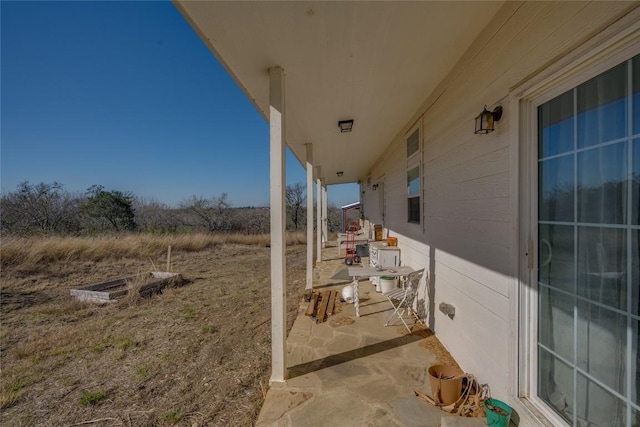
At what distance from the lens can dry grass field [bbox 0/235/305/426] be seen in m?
2.20

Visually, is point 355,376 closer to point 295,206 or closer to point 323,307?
point 323,307

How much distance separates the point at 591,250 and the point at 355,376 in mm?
1984

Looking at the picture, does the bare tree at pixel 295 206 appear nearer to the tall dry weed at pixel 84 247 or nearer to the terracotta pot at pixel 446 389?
the tall dry weed at pixel 84 247

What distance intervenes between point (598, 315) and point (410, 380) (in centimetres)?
158

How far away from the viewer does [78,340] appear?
363 cm

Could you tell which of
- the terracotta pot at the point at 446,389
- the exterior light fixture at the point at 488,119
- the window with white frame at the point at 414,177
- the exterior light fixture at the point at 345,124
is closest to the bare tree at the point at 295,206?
the window with white frame at the point at 414,177

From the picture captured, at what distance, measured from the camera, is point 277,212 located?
7.68 ft

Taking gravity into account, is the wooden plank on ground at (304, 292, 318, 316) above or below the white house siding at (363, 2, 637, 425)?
below

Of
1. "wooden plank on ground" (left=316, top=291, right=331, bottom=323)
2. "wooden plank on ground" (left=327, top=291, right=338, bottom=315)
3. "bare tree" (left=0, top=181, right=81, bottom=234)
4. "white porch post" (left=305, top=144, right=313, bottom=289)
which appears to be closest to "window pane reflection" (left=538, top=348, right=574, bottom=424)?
"wooden plank on ground" (left=316, top=291, right=331, bottom=323)

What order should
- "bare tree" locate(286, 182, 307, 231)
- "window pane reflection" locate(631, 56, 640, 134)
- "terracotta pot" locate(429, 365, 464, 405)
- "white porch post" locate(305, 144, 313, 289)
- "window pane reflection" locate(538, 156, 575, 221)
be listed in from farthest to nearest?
"bare tree" locate(286, 182, 307, 231), "white porch post" locate(305, 144, 313, 289), "terracotta pot" locate(429, 365, 464, 405), "window pane reflection" locate(538, 156, 575, 221), "window pane reflection" locate(631, 56, 640, 134)

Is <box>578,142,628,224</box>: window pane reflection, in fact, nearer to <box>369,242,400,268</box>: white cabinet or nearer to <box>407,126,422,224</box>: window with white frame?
<box>407,126,422,224</box>: window with white frame

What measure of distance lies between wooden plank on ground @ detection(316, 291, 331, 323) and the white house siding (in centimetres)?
146

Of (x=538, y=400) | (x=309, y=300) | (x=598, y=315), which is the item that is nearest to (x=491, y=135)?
(x=598, y=315)

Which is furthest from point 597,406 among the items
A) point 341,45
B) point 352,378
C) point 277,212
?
point 341,45
